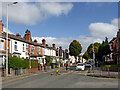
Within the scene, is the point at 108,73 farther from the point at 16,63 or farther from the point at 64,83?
the point at 16,63

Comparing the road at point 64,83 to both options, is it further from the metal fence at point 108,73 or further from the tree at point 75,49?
the tree at point 75,49

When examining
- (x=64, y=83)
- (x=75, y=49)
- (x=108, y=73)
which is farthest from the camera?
(x=75, y=49)

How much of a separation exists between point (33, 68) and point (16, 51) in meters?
5.05

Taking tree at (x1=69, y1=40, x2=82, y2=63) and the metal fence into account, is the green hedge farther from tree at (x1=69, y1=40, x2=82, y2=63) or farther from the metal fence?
Answer: tree at (x1=69, y1=40, x2=82, y2=63)

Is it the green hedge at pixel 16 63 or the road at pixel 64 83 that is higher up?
the green hedge at pixel 16 63

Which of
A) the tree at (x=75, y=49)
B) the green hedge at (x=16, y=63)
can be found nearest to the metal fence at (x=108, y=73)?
the green hedge at (x=16, y=63)

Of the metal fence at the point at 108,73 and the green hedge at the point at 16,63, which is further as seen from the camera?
the green hedge at the point at 16,63

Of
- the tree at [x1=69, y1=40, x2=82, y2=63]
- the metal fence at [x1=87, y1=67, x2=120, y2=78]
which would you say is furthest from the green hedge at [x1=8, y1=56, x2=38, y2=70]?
the tree at [x1=69, y1=40, x2=82, y2=63]

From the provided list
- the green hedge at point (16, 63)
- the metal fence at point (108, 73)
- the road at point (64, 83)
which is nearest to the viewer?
the road at point (64, 83)

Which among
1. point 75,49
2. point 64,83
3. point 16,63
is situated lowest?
point 64,83

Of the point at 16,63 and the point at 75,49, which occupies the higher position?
the point at 75,49

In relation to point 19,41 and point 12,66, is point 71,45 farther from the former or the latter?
point 12,66

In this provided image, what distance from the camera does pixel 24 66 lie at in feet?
104

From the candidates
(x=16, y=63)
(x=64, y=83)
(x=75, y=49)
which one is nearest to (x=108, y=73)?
(x=64, y=83)
